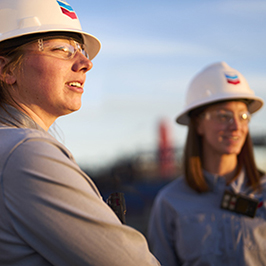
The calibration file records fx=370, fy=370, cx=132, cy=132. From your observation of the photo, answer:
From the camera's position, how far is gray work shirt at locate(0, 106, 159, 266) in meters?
1.36

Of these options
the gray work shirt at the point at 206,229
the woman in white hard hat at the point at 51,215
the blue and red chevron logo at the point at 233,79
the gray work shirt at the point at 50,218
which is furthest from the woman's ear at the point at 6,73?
the blue and red chevron logo at the point at 233,79

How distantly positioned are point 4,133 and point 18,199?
332mm

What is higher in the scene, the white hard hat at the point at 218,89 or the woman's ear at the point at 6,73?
the woman's ear at the point at 6,73

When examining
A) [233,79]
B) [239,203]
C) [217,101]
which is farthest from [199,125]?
[239,203]

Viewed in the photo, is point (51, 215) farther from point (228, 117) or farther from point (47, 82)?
point (228, 117)

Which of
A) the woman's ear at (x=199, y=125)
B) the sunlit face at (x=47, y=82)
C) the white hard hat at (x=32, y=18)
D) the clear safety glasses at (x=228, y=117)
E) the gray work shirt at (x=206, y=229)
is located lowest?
the gray work shirt at (x=206, y=229)

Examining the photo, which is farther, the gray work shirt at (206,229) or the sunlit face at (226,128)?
the sunlit face at (226,128)

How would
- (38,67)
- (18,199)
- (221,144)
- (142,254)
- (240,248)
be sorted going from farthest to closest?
(221,144)
(240,248)
(38,67)
(142,254)
(18,199)

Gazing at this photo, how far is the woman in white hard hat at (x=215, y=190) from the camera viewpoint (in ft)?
11.3

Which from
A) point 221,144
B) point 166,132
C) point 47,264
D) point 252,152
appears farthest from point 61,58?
point 166,132

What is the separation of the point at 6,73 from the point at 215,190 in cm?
259

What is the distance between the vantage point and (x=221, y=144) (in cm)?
386

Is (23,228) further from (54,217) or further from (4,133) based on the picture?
(4,133)

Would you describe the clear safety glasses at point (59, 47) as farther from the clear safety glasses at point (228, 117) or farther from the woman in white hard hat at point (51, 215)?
the clear safety glasses at point (228, 117)
